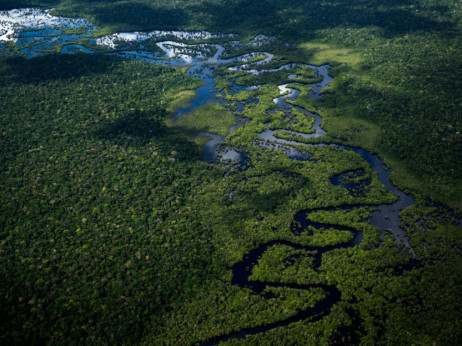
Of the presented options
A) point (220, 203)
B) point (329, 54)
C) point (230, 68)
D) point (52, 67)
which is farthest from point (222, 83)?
point (52, 67)

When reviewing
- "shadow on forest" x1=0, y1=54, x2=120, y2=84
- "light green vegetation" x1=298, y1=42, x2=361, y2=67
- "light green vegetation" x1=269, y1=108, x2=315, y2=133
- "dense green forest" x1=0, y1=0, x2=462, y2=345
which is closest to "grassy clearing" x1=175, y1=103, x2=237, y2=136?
"dense green forest" x1=0, y1=0, x2=462, y2=345

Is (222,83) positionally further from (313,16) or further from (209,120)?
(313,16)

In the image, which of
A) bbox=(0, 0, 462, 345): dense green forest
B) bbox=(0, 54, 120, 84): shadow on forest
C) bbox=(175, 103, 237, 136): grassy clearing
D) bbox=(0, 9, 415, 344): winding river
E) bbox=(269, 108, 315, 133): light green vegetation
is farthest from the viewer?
bbox=(0, 54, 120, 84): shadow on forest

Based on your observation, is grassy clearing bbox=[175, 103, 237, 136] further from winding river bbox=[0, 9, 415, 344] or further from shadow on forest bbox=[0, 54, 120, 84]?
shadow on forest bbox=[0, 54, 120, 84]

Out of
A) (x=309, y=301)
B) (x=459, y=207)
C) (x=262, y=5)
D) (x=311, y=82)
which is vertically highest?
(x=262, y=5)

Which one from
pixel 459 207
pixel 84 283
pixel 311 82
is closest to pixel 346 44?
pixel 311 82

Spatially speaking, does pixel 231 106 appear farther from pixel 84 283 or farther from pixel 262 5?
pixel 262 5
